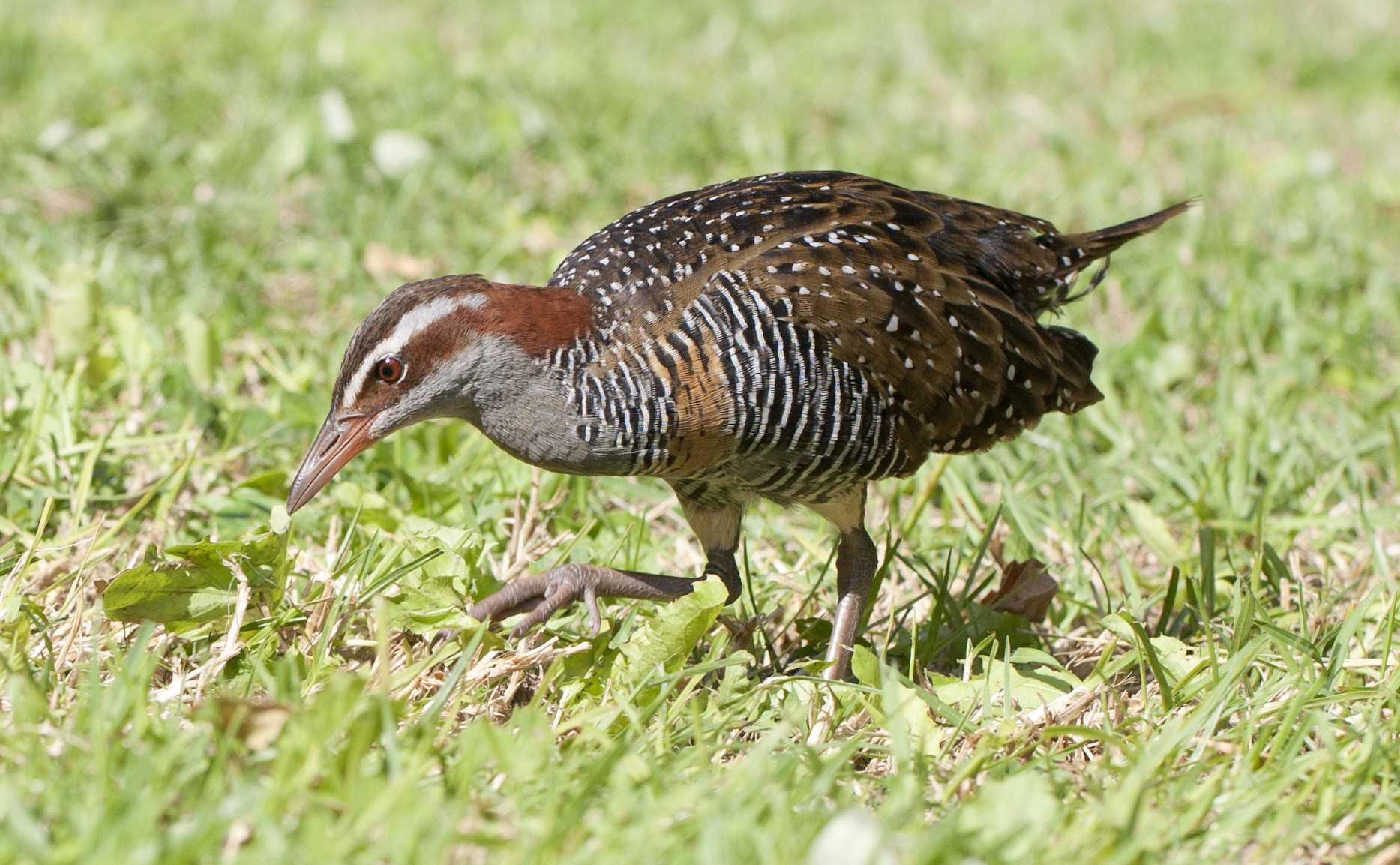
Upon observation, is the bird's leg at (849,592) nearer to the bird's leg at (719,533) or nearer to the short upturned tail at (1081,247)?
the bird's leg at (719,533)

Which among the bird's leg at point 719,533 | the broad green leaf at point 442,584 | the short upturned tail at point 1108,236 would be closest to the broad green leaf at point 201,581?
the broad green leaf at point 442,584

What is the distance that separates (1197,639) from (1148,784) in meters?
1.11

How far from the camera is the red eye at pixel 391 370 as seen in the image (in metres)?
3.14

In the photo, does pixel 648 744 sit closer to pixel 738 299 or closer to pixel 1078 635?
pixel 738 299

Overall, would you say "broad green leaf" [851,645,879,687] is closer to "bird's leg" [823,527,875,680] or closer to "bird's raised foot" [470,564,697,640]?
"bird's leg" [823,527,875,680]

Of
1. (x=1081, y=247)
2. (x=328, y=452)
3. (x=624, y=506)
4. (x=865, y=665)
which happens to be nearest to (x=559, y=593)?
(x=328, y=452)

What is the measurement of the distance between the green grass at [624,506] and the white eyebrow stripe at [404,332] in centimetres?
38

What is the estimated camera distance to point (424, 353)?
124 inches

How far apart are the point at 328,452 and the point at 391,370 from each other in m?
0.27

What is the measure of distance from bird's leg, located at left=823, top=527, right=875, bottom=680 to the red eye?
4.16 ft

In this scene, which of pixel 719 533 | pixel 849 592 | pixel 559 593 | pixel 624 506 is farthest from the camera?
pixel 624 506

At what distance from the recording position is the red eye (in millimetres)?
3139

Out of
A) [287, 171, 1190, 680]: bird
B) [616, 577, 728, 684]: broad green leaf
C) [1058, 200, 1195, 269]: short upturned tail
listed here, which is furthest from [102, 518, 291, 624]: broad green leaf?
[1058, 200, 1195, 269]: short upturned tail

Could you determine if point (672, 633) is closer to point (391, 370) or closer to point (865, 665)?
point (865, 665)
